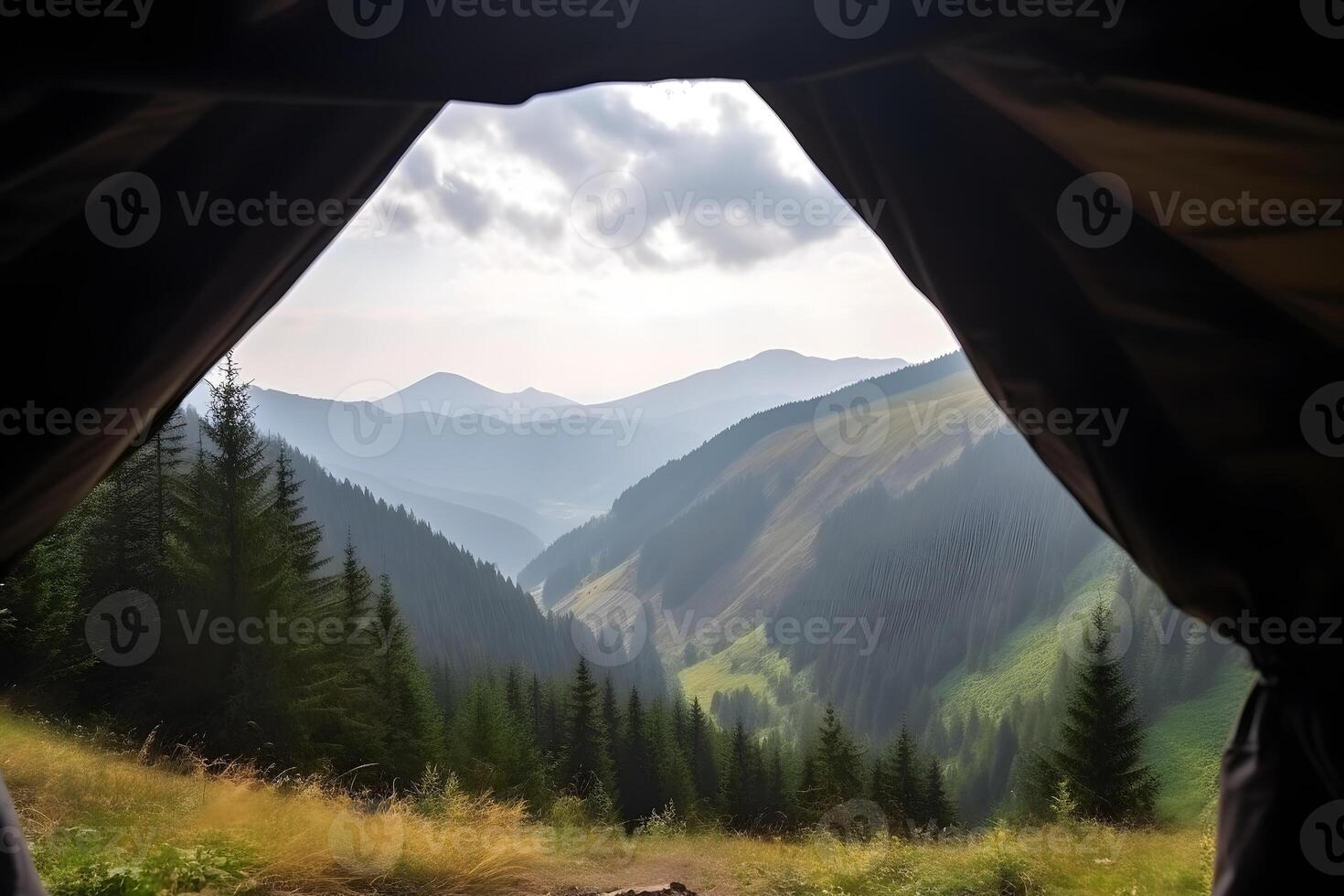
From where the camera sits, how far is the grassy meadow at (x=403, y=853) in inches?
149

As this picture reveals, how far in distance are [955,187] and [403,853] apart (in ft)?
16.0

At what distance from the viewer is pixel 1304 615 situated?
55.1 inches

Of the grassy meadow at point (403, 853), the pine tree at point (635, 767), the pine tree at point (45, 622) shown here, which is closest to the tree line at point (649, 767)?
the pine tree at point (635, 767)

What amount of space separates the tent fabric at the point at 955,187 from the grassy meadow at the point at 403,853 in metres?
2.96

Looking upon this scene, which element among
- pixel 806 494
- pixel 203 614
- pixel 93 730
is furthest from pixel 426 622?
pixel 806 494

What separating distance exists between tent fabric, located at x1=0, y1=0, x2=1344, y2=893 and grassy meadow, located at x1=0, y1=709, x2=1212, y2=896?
296cm

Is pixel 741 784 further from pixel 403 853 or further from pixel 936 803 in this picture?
pixel 403 853

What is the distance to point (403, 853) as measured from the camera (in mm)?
4500

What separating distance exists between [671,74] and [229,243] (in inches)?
38.2

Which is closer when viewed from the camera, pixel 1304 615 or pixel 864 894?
pixel 1304 615

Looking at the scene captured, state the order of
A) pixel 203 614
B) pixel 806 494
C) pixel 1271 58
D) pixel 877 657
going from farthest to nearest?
pixel 806 494 < pixel 877 657 < pixel 203 614 < pixel 1271 58

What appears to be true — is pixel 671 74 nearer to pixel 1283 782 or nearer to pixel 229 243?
pixel 229 243

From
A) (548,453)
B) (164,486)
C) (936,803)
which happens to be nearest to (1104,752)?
(936,803)

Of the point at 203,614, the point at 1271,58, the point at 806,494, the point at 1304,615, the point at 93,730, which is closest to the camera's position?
the point at 1271,58
